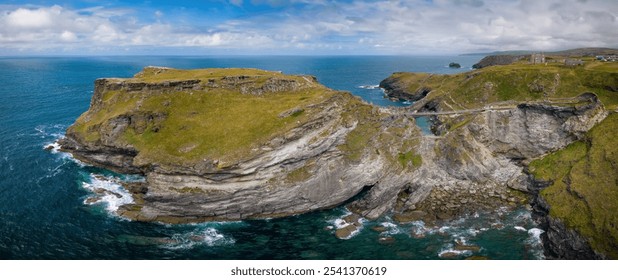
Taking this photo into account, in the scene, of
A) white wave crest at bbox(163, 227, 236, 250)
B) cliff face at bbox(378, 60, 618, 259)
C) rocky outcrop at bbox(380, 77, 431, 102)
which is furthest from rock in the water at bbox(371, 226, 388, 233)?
rocky outcrop at bbox(380, 77, 431, 102)

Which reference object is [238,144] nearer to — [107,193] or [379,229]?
[107,193]

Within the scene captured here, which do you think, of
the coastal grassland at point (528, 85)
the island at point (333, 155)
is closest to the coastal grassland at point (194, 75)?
the island at point (333, 155)

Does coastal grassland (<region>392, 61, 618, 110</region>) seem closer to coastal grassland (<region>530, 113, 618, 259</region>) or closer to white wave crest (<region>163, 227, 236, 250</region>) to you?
coastal grassland (<region>530, 113, 618, 259</region>)

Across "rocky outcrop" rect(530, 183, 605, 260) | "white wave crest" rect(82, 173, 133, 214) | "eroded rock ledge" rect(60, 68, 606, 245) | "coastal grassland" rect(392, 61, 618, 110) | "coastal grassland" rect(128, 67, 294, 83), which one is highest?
"coastal grassland" rect(128, 67, 294, 83)

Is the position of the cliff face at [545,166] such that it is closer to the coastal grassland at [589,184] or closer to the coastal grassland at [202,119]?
the coastal grassland at [589,184]

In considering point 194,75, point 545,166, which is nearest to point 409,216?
point 545,166

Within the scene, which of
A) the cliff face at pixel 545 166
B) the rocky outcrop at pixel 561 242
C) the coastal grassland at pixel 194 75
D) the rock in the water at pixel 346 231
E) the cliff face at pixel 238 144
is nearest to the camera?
the rocky outcrop at pixel 561 242

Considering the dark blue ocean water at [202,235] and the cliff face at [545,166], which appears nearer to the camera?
the dark blue ocean water at [202,235]
